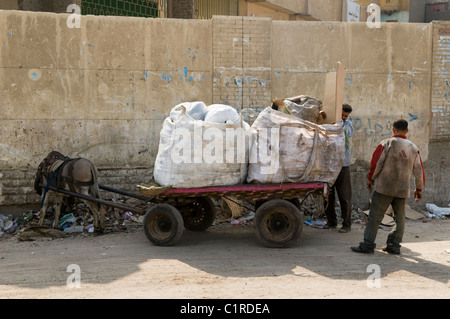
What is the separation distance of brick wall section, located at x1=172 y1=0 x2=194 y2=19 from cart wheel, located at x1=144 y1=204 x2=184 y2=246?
10.0 meters

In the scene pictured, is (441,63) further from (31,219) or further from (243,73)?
(31,219)

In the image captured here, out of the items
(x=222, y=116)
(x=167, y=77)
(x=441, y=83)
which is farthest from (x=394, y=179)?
(x=167, y=77)

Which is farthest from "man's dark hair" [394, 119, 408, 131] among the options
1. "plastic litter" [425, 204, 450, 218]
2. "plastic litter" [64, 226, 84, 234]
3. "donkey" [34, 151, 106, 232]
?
"plastic litter" [64, 226, 84, 234]

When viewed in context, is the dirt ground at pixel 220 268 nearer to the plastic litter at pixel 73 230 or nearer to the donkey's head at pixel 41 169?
the plastic litter at pixel 73 230

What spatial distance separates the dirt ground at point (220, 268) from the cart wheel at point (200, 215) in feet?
0.61

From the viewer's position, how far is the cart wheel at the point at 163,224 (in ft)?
21.8

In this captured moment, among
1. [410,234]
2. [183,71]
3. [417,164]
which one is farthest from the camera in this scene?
[183,71]

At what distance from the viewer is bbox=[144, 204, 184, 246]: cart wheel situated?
6641 mm

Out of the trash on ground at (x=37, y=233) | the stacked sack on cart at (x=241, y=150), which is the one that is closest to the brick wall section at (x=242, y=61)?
the stacked sack on cart at (x=241, y=150)

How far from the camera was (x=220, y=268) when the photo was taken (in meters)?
5.78

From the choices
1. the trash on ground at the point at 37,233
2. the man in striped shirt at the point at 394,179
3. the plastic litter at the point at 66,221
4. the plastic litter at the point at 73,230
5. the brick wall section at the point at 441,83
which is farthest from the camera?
the brick wall section at the point at 441,83

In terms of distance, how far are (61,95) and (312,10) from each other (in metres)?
15.0

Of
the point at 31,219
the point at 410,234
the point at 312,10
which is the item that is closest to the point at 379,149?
the point at 410,234

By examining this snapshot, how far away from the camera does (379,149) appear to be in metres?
6.44
